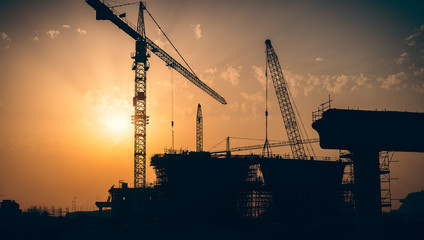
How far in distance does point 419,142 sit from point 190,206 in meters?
51.5

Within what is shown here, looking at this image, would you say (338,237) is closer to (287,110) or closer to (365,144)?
(365,144)

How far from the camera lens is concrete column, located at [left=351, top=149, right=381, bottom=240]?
38.4 m

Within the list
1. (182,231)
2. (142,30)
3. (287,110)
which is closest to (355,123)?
(182,231)

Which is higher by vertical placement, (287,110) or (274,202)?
(287,110)

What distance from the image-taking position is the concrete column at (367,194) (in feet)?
126

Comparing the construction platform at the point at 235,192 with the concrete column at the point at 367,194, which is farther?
the construction platform at the point at 235,192

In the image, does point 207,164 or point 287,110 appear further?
point 287,110

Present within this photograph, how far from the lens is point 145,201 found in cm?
9775

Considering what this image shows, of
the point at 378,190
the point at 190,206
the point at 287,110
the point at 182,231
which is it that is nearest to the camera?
the point at 378,190

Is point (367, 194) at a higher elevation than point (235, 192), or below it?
higher

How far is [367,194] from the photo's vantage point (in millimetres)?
38969

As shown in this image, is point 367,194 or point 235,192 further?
point 235,192

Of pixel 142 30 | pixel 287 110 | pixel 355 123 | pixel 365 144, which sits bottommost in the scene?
pixel 365 144

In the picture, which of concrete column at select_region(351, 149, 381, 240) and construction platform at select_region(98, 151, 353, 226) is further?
construction platform at select_region(98, 151, 353, 226)
